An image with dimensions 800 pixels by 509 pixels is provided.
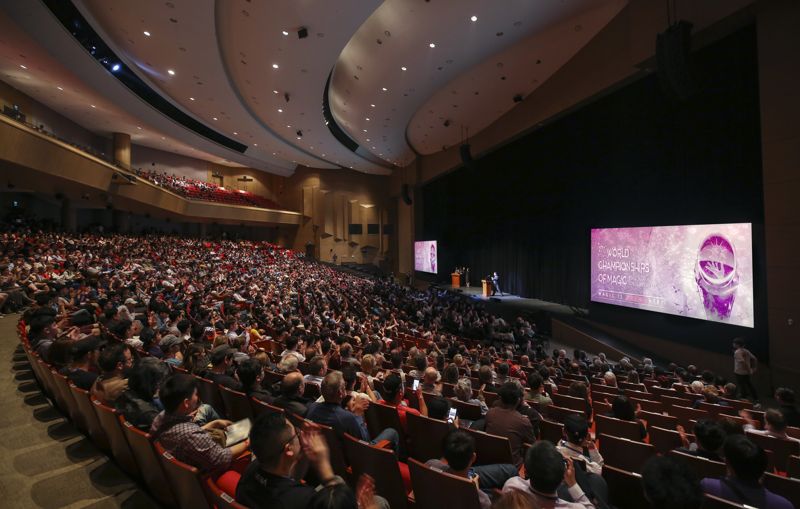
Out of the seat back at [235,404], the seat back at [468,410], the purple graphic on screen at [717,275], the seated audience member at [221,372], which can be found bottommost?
the seat back at [468,410]

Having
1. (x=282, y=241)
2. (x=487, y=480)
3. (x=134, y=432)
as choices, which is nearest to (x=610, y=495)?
(x=487, y=480)

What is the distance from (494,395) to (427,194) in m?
21.1

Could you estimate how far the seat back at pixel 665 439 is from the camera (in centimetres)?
302

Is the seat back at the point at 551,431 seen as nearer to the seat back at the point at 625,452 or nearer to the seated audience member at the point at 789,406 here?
the seat back at the point at 625,452

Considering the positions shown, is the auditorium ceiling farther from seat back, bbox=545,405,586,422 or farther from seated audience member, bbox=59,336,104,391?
seat back, bbox=545,405,586,422

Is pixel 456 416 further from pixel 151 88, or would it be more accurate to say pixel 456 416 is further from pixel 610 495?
pixel 151 88

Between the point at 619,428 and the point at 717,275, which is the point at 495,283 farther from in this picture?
the point at 619,428

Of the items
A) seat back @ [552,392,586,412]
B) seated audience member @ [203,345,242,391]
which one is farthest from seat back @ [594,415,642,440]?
seated audience member @ [203,345,242,391]

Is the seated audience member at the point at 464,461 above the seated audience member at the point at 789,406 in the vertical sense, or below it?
above

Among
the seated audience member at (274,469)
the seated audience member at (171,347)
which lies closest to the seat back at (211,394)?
the seated audience member at (171,347)

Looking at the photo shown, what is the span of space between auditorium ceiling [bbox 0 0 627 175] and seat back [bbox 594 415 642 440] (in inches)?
331

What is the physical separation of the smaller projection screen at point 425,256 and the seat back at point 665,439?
1939 cm

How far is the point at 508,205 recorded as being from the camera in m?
16.5

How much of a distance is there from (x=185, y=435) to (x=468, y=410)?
2.17m
